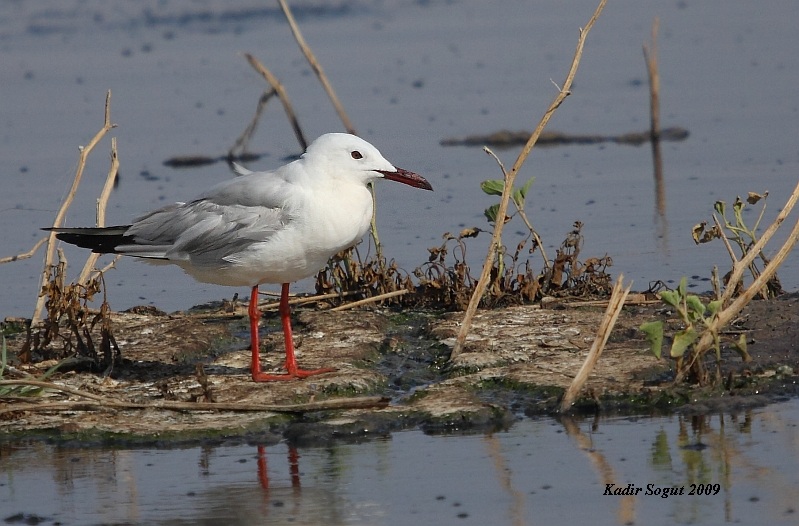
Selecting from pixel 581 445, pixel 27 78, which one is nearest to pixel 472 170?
pixel 581 445

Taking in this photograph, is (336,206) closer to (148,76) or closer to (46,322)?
(46,322)

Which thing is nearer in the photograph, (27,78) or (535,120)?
(535,120)

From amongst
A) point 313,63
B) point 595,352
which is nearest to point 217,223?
point 595,352

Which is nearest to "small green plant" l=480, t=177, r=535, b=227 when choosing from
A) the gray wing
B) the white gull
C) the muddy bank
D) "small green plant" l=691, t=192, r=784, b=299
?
the muddy bank

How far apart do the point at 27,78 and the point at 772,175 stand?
9.98 m

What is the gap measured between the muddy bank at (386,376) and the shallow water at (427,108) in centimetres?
115

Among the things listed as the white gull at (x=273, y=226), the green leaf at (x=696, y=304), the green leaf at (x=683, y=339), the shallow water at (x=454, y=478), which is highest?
the white gull at (x=273, y=226)

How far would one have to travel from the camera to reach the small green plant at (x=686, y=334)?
19.8 feet

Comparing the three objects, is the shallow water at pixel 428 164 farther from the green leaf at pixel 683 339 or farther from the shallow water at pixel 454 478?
the green leaf at pixel 683 339

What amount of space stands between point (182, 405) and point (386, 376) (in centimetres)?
117

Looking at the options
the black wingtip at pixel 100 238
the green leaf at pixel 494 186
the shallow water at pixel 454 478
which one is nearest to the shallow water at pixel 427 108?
the green leaf at pixel 494 186

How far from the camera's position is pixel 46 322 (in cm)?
740

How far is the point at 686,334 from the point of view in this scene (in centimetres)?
603

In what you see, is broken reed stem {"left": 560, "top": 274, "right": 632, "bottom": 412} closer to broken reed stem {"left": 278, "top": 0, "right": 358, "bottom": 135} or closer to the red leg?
the red leg
